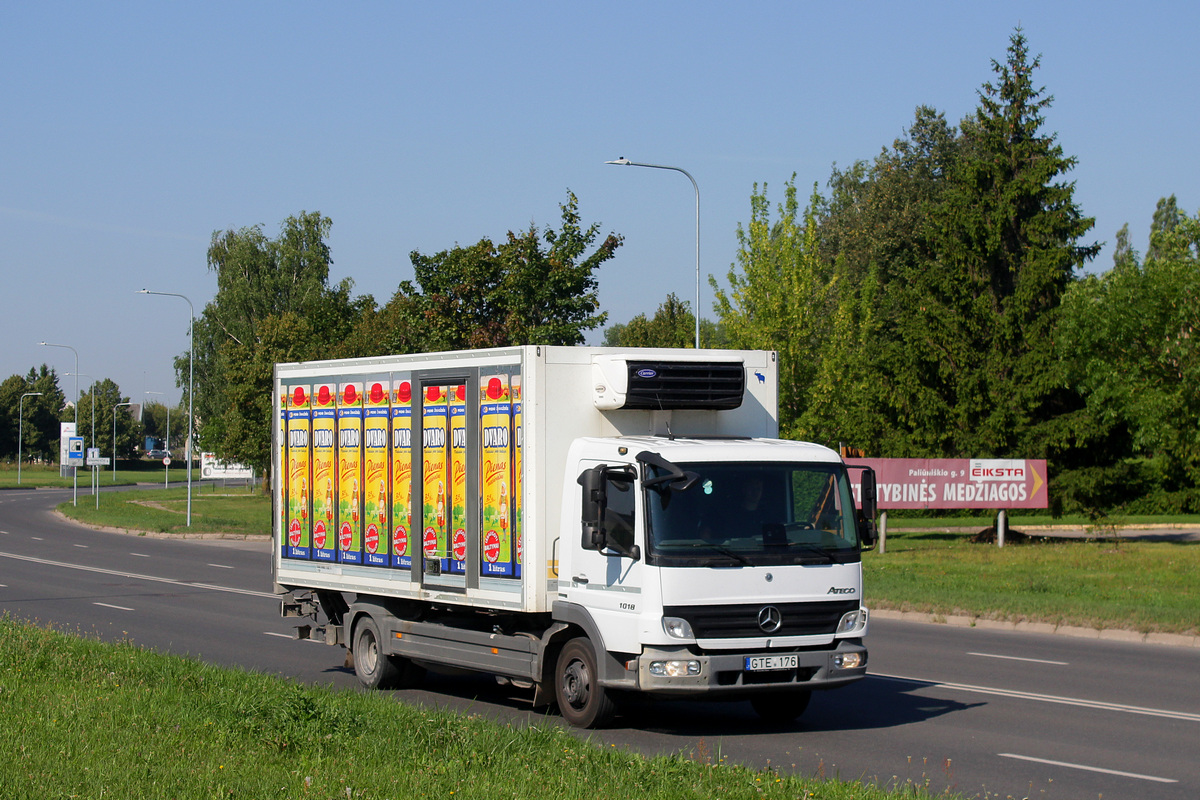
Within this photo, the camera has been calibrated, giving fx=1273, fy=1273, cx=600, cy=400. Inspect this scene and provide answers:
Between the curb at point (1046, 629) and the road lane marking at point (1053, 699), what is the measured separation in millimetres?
5847

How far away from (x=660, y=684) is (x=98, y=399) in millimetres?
146841

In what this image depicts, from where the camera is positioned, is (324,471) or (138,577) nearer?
(324,471)

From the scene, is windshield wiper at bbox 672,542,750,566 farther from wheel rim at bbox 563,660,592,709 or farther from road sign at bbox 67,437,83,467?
road sign at bbox 67,437,83,467

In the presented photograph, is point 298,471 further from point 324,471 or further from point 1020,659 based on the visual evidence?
point 1020,659

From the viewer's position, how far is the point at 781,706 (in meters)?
10.9

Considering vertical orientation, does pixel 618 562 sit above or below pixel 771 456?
below

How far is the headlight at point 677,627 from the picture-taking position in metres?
9.54

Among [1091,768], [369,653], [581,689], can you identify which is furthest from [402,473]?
[1091,768]

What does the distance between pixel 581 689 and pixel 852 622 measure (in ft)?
7.33

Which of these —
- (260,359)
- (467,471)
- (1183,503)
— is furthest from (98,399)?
(467,471)

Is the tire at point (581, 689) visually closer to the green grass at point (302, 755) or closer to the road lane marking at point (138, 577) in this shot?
the green grass at point (302, 755)

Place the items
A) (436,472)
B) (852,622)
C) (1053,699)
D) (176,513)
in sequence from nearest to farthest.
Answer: (852,622) → (436,472) → (1053,699) → (176,513)

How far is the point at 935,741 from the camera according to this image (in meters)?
9.88

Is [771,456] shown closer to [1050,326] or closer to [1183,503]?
[1050,326]
